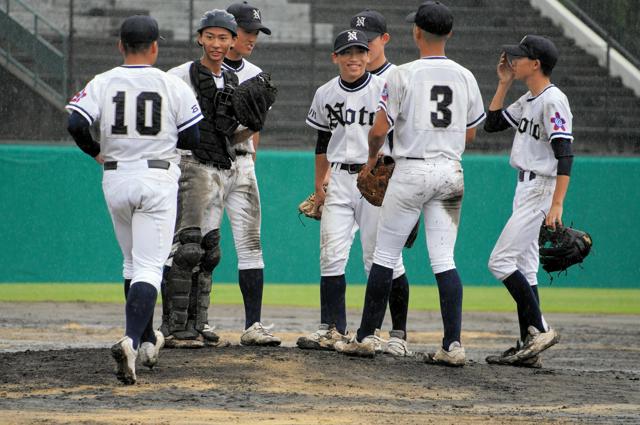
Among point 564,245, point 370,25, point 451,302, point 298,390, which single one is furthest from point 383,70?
point 298,390

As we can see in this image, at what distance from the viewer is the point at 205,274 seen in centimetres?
734

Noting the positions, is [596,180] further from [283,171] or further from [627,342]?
[627,342]

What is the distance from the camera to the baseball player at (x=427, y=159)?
6.67m

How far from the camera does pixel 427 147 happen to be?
21.9 feet

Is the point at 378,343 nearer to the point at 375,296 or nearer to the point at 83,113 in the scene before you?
the point at 375,296

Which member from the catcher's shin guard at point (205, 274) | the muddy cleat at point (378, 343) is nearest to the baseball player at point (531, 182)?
the muddy cleat at point (378, 343)

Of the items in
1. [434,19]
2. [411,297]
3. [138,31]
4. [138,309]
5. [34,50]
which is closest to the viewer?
[138,309]

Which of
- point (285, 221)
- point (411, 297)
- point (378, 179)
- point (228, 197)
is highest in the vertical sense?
point (378, 179)

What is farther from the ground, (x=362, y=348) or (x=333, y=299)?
(x=333, y=299)

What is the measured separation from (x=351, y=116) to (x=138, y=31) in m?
1.74

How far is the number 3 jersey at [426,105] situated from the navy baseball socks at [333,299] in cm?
107

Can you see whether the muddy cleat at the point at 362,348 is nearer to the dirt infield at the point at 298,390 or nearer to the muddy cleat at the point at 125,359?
the dirt infield at the point at 298,390

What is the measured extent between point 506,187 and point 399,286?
714 cm

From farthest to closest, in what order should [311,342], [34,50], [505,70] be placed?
[34,50], [505,70], [311,342]
